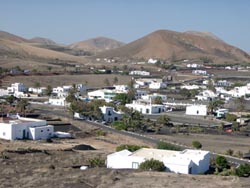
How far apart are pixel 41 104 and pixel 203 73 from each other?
62529mm

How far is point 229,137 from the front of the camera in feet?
134

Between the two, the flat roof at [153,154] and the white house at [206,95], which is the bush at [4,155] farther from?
the white house at [206,95]

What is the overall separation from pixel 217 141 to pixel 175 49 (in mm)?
128889

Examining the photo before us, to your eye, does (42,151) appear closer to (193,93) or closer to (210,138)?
(210,138)

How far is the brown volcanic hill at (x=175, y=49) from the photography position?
163m

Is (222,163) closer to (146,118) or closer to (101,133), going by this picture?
(101,133)

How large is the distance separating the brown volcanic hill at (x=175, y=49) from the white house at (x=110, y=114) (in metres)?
109

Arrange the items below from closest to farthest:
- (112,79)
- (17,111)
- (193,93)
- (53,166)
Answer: (53,166) < (17,111) < (193,93) < (112,79)

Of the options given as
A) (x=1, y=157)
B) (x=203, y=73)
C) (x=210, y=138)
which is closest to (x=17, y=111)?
(x=210, y=138)

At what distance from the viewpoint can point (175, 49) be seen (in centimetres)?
16562

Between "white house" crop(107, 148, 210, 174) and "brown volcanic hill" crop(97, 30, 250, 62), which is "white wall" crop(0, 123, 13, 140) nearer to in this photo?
"white house" crop(107, 148, 210, 174)

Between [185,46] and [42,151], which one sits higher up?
[185,46]

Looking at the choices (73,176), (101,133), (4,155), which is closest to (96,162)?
(73,176)

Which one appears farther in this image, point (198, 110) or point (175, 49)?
point (175, 49)
